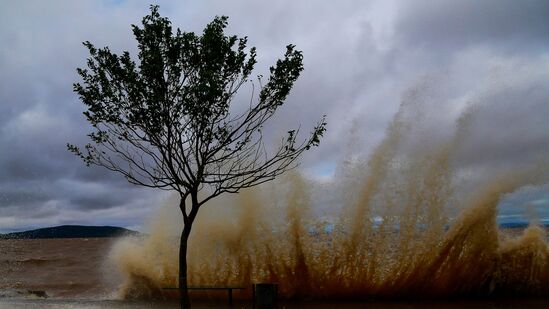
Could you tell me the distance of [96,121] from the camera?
10477mm

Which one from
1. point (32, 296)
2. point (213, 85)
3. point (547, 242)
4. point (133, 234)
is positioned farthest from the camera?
point (133, 234)

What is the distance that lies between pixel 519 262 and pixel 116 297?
15239mm

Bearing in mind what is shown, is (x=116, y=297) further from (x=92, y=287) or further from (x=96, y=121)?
(x=96, y=121)

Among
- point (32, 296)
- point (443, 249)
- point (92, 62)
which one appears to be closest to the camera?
point (92, 62)

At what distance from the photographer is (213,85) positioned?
31.3 feet

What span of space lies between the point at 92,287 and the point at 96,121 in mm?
15928

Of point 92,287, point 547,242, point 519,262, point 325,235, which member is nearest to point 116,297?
point 92,287

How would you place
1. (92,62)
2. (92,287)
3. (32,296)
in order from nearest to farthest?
(92,62) < (32,296) < (92,287)

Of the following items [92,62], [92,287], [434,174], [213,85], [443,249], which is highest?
[92,62]

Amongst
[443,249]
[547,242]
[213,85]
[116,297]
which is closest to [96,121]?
[213,85]

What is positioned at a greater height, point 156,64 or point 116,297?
point 156,64

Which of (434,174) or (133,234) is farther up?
(434,174)

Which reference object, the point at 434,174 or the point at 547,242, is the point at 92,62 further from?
the point at 547,242

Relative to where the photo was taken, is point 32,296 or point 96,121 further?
point 32,296
